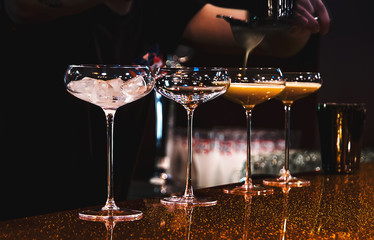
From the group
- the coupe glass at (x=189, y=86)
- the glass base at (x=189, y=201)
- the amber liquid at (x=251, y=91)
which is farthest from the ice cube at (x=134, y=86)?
the amber liquid at (x=251, y=91)

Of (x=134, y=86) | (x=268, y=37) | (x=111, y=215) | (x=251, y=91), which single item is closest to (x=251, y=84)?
(x=251, y=91)

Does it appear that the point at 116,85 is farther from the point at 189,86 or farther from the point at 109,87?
the point at 189,86

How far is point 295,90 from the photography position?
1.67m

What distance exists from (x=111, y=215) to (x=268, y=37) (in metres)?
0.93

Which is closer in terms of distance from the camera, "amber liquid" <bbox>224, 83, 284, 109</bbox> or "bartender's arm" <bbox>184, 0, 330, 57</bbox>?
"amber liquid" <bbox>224, 83, 284, 109</bbox>

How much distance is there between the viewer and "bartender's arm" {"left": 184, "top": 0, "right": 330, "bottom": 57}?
1732mm

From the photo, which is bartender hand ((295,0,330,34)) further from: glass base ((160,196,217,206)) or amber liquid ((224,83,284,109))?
glass base ((160,196,217,206))

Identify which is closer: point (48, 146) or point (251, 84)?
point (251, 84)

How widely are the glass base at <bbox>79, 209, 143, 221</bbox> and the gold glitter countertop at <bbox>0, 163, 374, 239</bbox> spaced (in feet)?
0.04

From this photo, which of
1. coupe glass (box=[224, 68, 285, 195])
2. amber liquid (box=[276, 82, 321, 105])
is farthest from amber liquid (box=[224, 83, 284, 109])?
amber liquid (box=[276, 82, 321, 105])

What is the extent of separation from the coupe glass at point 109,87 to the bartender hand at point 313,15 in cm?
77

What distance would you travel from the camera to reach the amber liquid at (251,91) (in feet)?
4.80

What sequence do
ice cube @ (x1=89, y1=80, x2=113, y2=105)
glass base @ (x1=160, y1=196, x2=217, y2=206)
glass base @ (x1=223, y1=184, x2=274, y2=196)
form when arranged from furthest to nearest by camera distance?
glass base @ (x1=223, y1=184, x2=274, y2=196)
glass base @ (x1=160, y1=196, x2=217, y2=206)
ice cube @ (x1=89, y1=80, x2=113, y2=105)

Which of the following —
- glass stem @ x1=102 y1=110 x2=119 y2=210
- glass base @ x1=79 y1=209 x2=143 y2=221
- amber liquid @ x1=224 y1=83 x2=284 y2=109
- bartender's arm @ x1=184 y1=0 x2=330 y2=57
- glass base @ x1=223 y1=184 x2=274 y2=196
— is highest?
bartender's arm @ x1=184 y1=0 x2=330 y2=57
